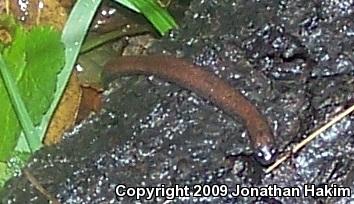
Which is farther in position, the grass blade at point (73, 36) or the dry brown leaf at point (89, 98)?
the dry brown leaf at point (89, 98)

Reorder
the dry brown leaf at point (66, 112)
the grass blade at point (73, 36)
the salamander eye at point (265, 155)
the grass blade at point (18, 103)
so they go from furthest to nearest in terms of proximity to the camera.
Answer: the dry brown leaf at point (66, 112) → the grass blade at point (73, 36) → the grass blade at point (18, 103) → the salamander eye at point (265, 155)

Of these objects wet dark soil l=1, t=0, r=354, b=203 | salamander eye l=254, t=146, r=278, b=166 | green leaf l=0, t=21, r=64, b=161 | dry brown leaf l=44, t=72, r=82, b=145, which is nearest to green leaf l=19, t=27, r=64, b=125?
green leaf l=0, t=21, r=64, b=161

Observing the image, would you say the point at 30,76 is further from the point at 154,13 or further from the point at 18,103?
the point at 154,13

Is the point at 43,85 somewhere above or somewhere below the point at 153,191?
above

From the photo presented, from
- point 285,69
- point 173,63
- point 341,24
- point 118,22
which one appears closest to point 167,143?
point 173,63

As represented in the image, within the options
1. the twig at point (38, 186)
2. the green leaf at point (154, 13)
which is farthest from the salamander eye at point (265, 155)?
the green leaf at point (154, 13)

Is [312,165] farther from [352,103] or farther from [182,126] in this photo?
[182,126]

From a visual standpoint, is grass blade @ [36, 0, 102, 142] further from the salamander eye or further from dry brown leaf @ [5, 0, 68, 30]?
the salamander eye

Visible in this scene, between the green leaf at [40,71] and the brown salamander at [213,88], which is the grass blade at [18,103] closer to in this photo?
the green leaf at [40,71]
